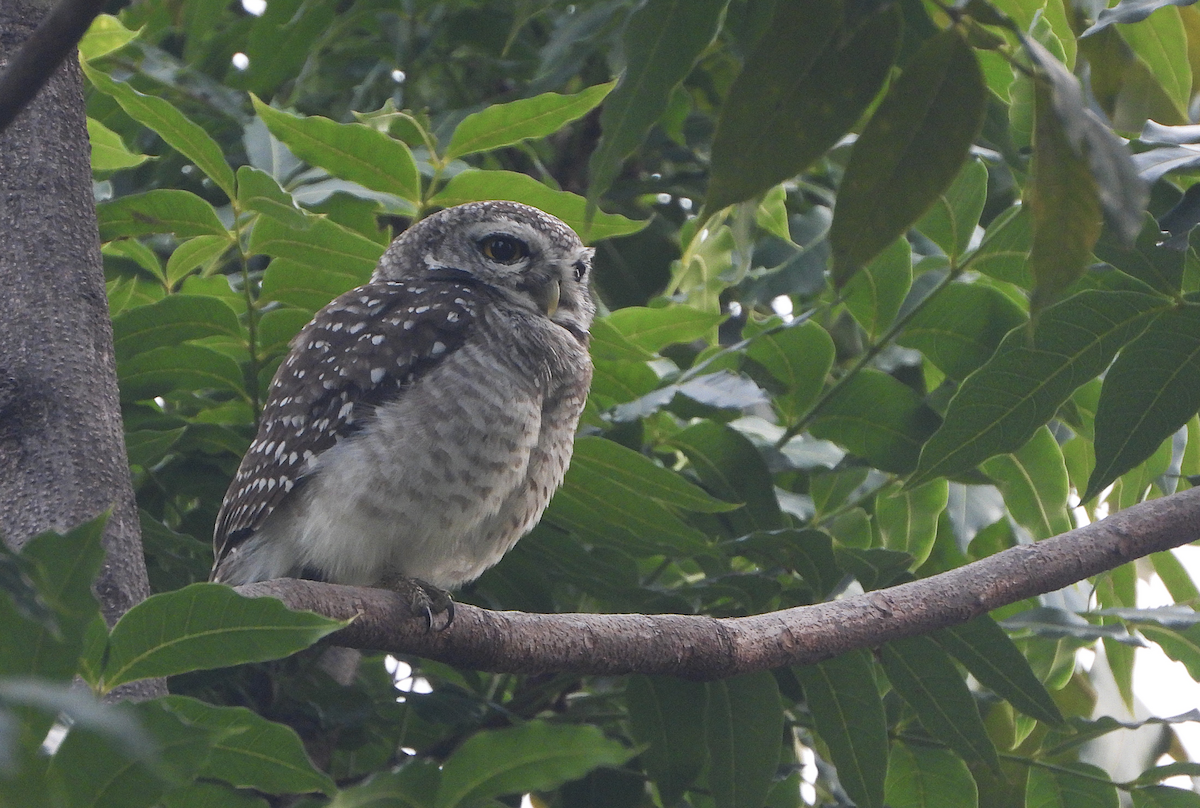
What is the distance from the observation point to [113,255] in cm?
229

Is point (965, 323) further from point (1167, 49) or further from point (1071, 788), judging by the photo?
point (1071, 788)

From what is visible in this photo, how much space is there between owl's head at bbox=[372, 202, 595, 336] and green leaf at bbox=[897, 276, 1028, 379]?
87cm

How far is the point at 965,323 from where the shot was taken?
2.03 metres

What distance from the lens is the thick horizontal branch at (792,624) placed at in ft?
5.46

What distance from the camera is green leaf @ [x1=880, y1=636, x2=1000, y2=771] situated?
5.93ft

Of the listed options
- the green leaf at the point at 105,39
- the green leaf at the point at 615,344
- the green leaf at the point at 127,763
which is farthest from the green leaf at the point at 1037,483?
the green leaf at the point at 105,39

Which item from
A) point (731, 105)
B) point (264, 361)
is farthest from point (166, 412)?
point (731, 105)

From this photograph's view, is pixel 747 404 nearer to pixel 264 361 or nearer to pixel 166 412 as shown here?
pixel 264 361

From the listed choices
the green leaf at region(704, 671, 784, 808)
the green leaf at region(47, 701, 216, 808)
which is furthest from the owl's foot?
the green leaf at region(47, 701, 216, 808)

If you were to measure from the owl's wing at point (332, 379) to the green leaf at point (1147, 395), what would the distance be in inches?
47.6

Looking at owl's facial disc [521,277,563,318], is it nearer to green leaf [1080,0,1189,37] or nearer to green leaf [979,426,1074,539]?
green leaf [979,426,1074,539]

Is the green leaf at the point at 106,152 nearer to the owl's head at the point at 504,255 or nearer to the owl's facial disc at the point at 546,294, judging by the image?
the owl's head at the point at 504,255

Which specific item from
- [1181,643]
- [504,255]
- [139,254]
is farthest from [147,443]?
[1181,643]

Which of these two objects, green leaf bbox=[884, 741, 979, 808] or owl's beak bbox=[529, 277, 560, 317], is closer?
green leaf bbox=[884, 741, 979, 808]
